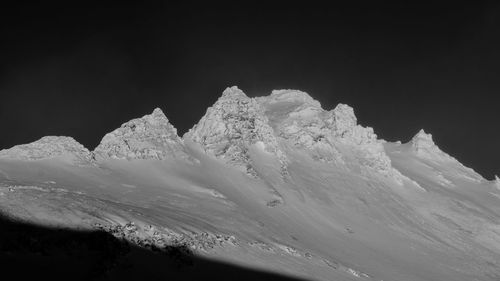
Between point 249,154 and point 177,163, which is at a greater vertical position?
point 249,154

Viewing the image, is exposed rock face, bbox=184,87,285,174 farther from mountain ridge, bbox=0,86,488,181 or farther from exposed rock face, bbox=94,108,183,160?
exposed rock face, bbox=94,108,183,160

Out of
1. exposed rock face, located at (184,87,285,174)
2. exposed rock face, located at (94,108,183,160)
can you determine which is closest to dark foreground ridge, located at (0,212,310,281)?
exposed rock face, located at (94,108,183,160)

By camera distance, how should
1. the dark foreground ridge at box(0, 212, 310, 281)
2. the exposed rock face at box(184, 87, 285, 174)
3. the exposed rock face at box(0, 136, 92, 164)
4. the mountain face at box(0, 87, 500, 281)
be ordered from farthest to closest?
1. the exposed rock face at box(184, 87, 285, 174)
2. the exposed rock face at box(0, 136, 92, 164)
3. the mountain face at box(0, 87, 500, 281)
4. the dark foreground ridge at box(0, 212, 310, 281)

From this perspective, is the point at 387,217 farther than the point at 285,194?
Yes

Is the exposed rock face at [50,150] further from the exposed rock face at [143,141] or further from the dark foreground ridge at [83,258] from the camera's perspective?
the dark foreground ridge at [83,258]

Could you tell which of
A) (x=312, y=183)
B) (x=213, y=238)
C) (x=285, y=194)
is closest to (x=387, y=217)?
(x=312, y=183)

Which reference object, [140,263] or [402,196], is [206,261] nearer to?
[140,263]

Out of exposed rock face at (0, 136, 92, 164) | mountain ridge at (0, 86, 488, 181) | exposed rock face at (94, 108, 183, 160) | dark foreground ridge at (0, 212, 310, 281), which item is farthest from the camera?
exposed rock face at (94, 108, 183, 160)

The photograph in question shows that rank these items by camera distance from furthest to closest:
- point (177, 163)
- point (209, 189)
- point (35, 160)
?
point (177, 163)
point (209, 189)
point (35, 160)
